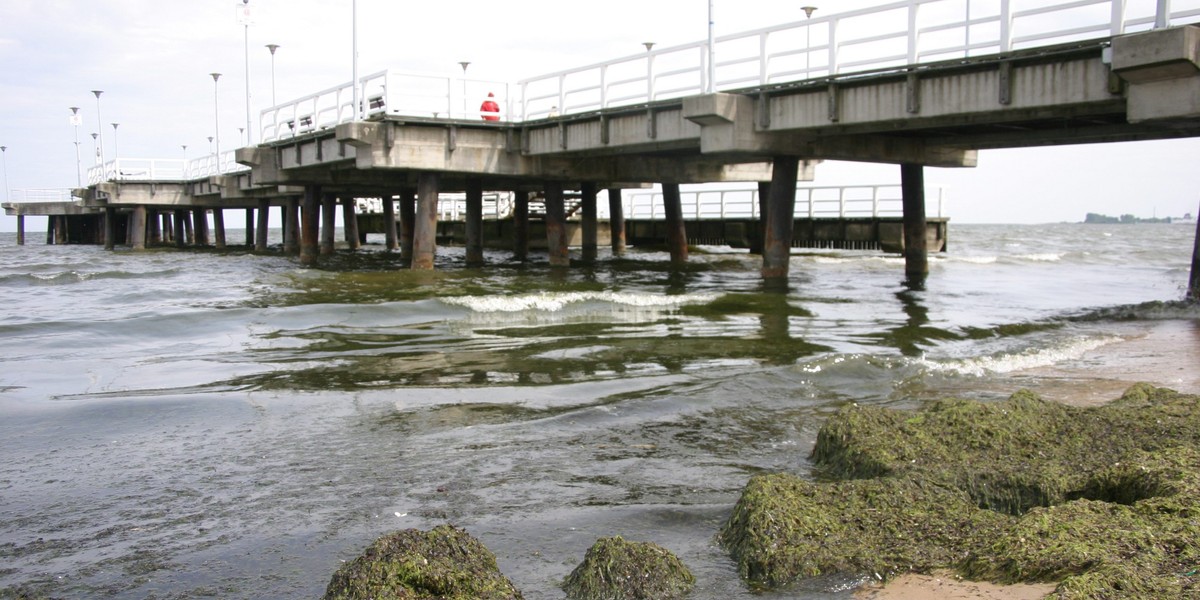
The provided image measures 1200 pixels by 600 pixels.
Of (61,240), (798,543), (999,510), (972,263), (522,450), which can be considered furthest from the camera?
(61,240)

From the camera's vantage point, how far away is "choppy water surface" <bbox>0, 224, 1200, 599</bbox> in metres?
5.28

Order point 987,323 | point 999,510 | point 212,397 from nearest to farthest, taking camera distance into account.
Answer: point 999,510 < point 212,397 < point 987,323

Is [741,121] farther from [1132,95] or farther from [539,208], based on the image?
[539,208]

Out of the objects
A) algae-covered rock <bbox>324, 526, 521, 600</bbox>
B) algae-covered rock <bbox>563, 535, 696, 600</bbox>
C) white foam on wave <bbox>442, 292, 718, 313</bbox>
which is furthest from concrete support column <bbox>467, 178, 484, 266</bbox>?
algae-covered rock <bbox>324, 526, 521, 600</bbox>

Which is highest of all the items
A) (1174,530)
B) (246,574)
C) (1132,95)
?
(1132,95)

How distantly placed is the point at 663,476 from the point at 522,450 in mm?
1252

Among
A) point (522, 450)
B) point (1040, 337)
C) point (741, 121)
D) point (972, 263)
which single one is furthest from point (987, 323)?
point (972, 263)

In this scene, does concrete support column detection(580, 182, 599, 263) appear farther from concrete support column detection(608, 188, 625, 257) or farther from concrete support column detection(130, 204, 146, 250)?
concrete support column detection(130, 204, 146, 250)

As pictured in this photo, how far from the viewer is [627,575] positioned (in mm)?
4363

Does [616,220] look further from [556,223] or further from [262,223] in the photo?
[262,223]

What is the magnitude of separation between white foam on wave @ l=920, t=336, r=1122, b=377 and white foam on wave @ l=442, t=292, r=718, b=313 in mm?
7802

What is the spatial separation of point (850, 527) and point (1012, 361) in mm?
7412

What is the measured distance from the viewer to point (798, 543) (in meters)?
4.66

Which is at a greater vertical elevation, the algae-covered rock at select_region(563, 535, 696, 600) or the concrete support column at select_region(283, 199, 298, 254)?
the concrete support column at select_region(283, 199, 298, 254)
